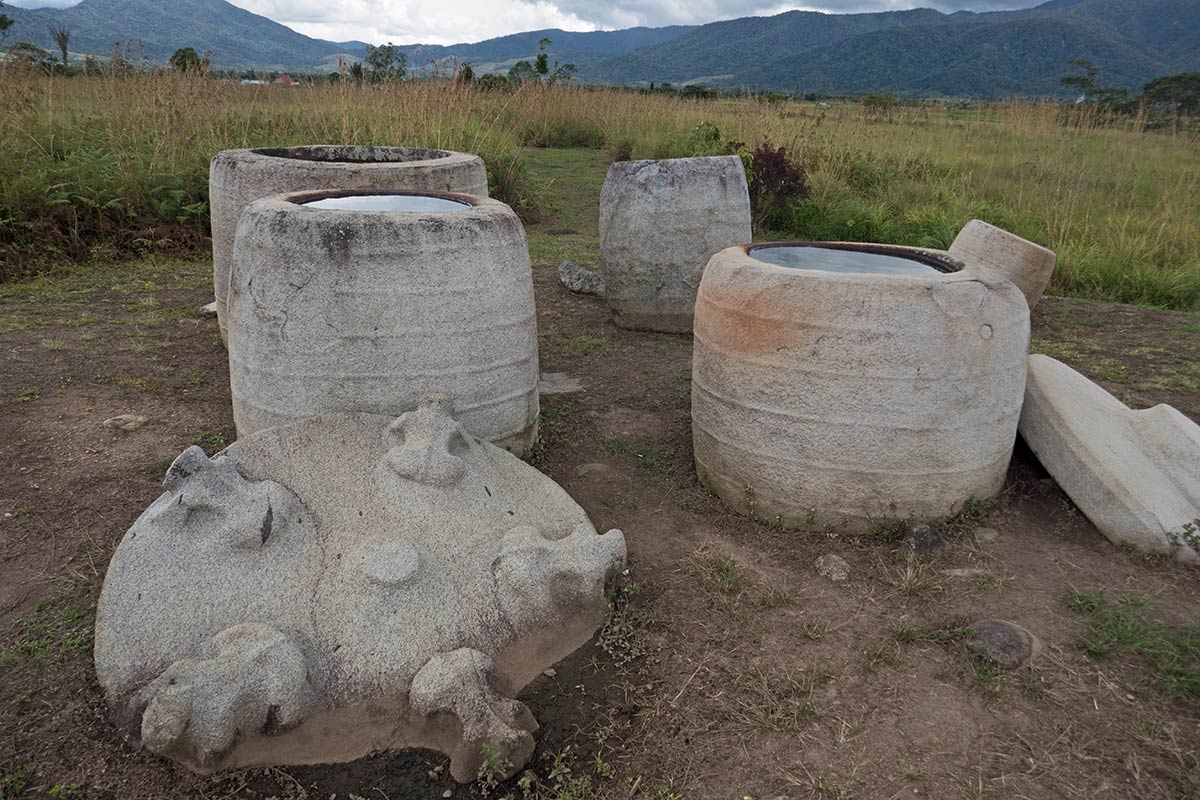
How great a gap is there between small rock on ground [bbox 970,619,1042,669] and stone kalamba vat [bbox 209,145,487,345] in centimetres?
293

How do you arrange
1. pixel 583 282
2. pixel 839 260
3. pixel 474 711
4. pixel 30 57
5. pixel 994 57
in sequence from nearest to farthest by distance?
pixel 474 711, pixel 839 260, pixel 583 282, pixel 30 57, pixel 994 57

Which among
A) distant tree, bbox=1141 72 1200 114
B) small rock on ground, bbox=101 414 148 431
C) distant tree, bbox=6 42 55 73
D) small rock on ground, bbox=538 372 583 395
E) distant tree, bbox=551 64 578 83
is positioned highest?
distant tree, bbox=1141 72 1200 114

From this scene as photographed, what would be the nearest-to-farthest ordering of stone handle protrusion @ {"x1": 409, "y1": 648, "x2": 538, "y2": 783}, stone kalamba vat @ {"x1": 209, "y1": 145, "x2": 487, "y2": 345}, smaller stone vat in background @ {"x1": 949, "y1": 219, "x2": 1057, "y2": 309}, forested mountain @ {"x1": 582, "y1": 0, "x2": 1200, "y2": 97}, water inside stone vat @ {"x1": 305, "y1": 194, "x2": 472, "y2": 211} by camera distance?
1. stone handle protrusion @ {"x1": 409, "y1": 648, "x2": 538, "y2": 783}
2. water inside stone vat @ {"x1": 305, "y1": 194, "x2": 472, "y2": 211}
3. stone kalamba vat @ {"x1": 209, "y1": 145, "x2": 487, "y2": 345}
4. smaller stone vat in background @ {"x1": 949, "y1": 219, "x2": 1057, "y2": 309}
5. forested mountain @ {"x1": 582, "y1": 0, "x2": 1200, "y2": 97}

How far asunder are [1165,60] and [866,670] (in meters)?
115

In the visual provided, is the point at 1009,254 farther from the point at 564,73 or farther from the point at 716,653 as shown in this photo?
the point at 564,73

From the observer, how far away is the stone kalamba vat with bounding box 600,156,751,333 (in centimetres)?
513

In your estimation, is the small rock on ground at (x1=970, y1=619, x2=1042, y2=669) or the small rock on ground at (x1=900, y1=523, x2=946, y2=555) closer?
the small rock on ground at (x1=970, y1=619, x2=1042, y2=669)

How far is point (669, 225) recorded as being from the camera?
5.16 metres

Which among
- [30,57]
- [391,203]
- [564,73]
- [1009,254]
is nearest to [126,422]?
[391,203]

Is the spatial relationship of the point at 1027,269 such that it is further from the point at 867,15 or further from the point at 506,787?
the point at 867,15

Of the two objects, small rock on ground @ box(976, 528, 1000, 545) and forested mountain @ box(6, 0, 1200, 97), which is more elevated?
forested mountain @ box(6, 0, 1200, 97)

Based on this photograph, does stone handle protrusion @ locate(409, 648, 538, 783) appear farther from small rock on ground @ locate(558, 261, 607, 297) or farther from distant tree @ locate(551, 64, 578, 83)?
distant tree @ locate(551, 64, 578, 83)

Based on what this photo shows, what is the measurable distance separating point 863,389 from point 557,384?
2.10 m

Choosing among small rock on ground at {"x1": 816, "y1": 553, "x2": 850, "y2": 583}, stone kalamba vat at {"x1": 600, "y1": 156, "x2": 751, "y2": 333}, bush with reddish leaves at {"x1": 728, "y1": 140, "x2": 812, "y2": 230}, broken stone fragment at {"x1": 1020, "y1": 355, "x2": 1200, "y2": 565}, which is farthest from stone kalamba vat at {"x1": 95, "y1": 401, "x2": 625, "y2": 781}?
bush with reddish leaves at {"x1": 728, "y1": 140, "x2": 812, "y2": 230}
